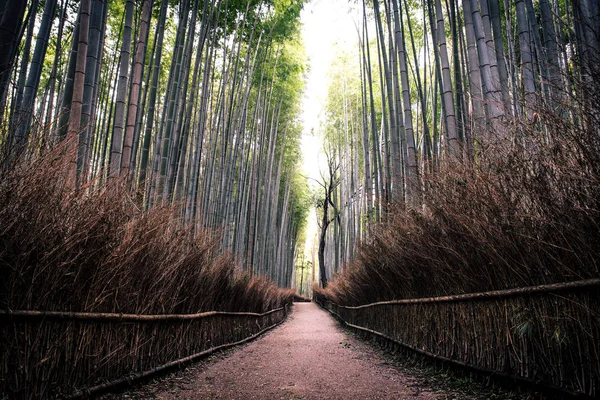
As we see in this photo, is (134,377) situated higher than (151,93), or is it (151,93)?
(151,93)

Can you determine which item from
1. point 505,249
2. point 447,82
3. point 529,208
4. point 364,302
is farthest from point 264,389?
point 364,302

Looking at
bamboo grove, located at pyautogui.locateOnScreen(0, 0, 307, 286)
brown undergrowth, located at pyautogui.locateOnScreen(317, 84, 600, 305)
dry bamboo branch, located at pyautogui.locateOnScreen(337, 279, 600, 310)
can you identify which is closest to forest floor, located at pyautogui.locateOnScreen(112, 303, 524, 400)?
dry bamboo branch, located at pyautogui.locateOnScreen(337, 279, 600, 310)

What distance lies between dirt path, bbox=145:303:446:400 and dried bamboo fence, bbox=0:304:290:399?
28cm

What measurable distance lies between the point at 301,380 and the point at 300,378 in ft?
0.25

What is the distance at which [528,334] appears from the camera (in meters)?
1.81

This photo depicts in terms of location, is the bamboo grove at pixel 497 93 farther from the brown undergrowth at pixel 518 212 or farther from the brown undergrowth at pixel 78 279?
the brown undergrowth at pixel 78 279

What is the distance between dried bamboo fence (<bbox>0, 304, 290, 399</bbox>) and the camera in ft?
5.03

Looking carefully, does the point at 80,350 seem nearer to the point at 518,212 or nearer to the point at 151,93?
the point at 518,212

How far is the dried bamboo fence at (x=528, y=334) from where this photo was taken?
149 cm

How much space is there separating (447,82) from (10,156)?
346 cm

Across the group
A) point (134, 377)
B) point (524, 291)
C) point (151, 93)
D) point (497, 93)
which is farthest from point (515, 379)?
point (151, 93)

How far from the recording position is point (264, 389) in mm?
2604

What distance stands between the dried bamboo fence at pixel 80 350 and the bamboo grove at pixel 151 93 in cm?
65

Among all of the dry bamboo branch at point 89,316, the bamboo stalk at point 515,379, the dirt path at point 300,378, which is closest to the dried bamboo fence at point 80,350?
the dry bamboo branch at point 89,316
